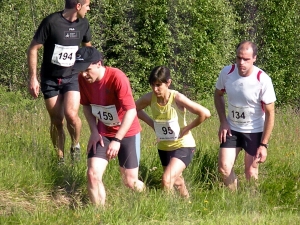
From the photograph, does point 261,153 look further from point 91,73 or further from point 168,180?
point 91,73

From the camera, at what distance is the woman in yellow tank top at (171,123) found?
732 centimetres

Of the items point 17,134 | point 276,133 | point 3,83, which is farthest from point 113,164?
point 3,83

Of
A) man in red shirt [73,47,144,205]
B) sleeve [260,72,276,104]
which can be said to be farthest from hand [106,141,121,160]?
sleeve [260,72,276,104]

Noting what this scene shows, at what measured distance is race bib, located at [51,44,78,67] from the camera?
807 centimetres

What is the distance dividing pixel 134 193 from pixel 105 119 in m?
0.86

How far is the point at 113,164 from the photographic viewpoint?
26.7 ft

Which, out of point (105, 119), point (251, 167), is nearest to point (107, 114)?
point (105, 119)

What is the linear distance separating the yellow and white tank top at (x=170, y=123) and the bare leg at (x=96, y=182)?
37.7 inches

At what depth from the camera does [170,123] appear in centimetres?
745

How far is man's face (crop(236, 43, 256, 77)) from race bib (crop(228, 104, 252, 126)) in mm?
412

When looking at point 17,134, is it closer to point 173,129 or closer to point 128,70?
point 173,129

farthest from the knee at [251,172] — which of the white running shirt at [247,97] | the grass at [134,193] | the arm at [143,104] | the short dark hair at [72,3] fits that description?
the short dark hair at [72,3]

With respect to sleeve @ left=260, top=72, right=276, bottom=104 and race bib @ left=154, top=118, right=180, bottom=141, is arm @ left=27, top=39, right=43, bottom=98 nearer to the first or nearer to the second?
race bib @ left=154, top=118, right=180, bottom=141

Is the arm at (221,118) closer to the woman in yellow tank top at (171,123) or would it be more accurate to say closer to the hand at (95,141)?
the woman in yellow tank top at (171,123)
